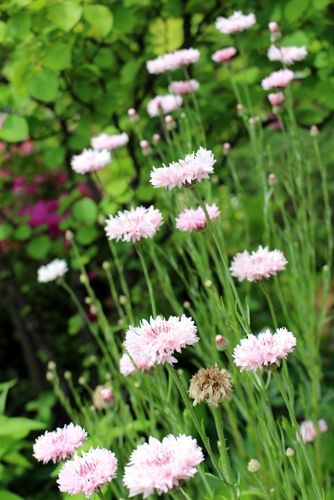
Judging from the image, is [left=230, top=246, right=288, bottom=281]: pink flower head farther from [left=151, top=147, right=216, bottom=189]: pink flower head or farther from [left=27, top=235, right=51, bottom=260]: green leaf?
[left=27, top=235, right=51, bottom=260]: green leaf

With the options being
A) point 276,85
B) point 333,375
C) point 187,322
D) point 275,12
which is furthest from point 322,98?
point 187,322

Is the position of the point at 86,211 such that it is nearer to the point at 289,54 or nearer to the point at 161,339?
the point at 289,54

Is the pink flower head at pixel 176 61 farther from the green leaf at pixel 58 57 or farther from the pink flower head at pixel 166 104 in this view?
the green leaf at pixel 58 57

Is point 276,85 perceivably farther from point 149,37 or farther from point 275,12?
point 149,37

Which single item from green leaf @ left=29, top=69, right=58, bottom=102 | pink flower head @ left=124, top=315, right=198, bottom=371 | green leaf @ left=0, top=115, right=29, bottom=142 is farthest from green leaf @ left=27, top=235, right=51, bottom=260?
pink flower head @ left=124, top=315, right=198, bottom=371

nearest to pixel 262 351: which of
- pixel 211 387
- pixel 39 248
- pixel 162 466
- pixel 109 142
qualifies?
pixel 211 387

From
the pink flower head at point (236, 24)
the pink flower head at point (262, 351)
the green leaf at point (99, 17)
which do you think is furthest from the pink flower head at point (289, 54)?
the pink flower head at point (262, 351)
